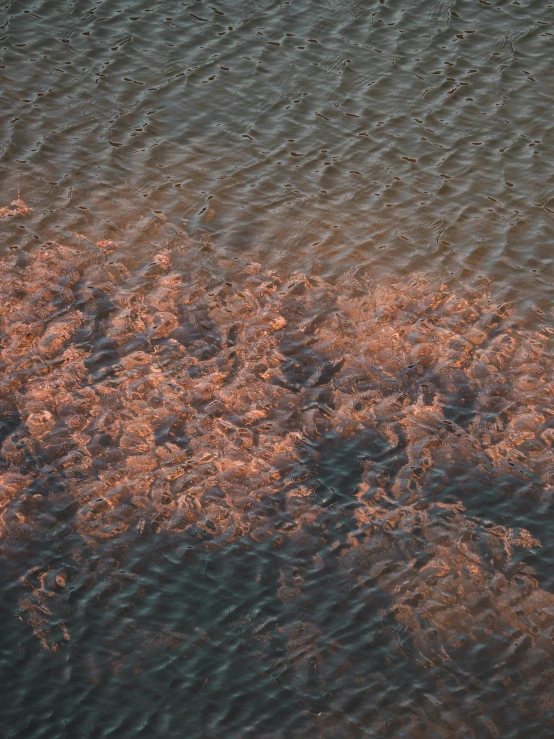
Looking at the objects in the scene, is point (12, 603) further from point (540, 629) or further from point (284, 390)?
point (540, 629)

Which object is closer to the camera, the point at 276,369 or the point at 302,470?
the point at 302,470

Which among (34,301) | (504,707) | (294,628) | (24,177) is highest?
(24,177)

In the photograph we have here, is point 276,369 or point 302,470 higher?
point 276,369

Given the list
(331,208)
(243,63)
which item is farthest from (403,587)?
(243,63)
